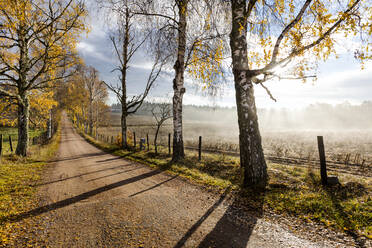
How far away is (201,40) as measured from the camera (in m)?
7.30

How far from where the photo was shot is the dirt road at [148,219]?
2816 mm

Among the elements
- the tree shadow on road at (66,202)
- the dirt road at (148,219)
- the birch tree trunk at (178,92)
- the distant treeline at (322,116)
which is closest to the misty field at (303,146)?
the dirt road at (148,219)

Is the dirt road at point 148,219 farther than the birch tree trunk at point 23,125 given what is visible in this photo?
No

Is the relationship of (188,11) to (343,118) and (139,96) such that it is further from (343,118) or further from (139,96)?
(343,118)

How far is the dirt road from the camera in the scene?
2.82 metres

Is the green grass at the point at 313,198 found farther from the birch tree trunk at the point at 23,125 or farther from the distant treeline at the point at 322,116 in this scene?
the distant treeline at the point at 322,116

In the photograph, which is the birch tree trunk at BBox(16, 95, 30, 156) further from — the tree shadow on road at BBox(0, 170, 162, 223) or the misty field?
the misty field

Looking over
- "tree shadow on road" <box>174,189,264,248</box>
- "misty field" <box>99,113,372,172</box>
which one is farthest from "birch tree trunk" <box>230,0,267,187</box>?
"misty field" <box>99,113,372,172</box>

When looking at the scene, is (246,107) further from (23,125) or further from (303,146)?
(303,146)

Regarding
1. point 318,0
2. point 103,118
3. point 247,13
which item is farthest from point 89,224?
point 103,118

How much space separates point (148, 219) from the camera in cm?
348

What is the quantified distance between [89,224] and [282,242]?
3.45 m

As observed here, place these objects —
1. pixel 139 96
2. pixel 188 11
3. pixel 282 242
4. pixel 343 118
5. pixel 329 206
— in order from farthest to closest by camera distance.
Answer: pixel 343 118 → pixel 139 96 → pixel 188 11 → pixel 329 206 → pixel 282 242

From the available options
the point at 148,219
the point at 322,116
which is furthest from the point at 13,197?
the point at 322,116
